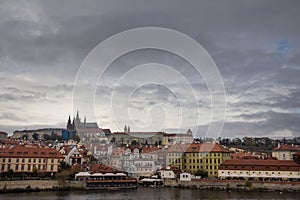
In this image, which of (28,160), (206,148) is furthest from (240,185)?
(28,160)

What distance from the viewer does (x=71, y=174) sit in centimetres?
4150

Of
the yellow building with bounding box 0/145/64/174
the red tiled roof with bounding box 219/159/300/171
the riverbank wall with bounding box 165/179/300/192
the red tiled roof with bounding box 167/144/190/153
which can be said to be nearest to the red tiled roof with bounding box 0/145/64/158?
the yellow building with bounding box 0/145/64/174

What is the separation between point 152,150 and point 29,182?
2645 cm

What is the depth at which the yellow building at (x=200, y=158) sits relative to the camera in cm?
5062

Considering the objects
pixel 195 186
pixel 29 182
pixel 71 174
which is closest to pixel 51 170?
pixel 71 174

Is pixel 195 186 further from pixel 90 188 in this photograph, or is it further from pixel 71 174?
pixel 71 174

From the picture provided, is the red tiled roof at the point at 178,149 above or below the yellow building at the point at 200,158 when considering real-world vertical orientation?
above

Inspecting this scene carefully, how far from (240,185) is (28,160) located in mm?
28233

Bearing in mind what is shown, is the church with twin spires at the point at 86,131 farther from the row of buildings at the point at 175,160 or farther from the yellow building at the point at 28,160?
the yellow building at the point at 28,160

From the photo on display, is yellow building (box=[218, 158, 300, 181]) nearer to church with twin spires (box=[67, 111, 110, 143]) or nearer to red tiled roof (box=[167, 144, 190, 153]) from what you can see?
red tiled roof (box=[167, 144, 190, 153])

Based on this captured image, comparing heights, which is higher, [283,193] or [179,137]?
[179,137]

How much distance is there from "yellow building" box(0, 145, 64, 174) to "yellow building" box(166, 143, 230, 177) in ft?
66.9

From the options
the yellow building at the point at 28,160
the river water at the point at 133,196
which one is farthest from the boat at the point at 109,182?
the yellow building at the point at 28,160

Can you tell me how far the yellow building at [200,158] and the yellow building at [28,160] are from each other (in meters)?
20.4
